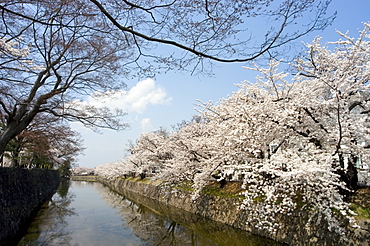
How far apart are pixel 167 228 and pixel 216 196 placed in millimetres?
2981

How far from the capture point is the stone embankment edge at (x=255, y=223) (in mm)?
6277

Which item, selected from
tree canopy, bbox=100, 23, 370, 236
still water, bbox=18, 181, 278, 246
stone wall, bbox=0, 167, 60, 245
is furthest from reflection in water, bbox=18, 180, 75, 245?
tree canopy, bbox=100, 23, 370, 236

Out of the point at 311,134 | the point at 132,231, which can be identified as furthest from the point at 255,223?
the point at 132,231

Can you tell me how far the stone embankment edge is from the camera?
628cm

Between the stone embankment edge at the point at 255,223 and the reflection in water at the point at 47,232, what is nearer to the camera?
the stone embankment edge at the point at 255,223

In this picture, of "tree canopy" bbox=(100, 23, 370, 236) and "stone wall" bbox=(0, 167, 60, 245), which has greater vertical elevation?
"tree canopy" bbox=(100, 23, 370, 236)

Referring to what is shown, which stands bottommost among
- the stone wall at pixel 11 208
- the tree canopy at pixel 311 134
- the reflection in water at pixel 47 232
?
the reflection in water at pixel 47 232

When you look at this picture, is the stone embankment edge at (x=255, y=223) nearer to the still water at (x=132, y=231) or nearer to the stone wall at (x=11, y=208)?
the still water at (x=132, y=231)

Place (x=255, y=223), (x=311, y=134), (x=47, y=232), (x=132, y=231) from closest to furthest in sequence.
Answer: (x=311, y=134) → (x=47, y=232) → (x=255, y=223) → (x=132, y=231)

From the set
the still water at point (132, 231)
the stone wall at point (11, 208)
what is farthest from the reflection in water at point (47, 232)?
the stone wall at point (11, 208)

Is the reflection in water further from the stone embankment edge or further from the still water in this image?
the stone embankment edge

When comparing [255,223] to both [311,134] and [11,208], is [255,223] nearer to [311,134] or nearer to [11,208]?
[311,134]

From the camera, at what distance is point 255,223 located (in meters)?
8.94

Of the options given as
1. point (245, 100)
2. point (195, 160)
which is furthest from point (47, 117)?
point (245, 100)
